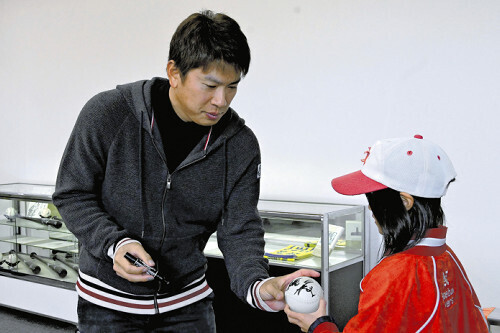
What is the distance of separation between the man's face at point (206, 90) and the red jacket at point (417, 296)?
0.74 metres

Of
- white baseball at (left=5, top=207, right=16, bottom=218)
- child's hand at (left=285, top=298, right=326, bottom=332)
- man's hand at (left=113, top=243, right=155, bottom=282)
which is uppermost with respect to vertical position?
man's hand at (left=113, top=243, right=155, bottom=282)

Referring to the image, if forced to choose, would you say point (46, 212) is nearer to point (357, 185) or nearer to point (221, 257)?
point (221, 257)

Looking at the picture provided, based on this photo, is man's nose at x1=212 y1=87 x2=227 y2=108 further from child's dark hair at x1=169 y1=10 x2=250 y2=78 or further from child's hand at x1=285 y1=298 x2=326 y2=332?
child's hand at x1=285 y1=298 x2=326 y2=332

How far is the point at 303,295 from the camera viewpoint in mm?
1650

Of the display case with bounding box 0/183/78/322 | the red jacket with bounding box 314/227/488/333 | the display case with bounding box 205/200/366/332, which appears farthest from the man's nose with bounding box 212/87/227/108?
the display case with bounding box 0/183/78/322

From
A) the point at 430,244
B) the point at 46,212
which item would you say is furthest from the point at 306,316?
the point at 46,212

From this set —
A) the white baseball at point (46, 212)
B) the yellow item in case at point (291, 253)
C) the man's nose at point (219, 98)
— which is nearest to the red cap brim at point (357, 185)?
the man's nose at point (219, 98)

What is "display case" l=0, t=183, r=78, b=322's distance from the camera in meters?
4.30

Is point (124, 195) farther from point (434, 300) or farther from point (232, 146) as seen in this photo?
point (434, 300)

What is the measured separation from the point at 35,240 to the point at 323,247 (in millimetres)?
2845

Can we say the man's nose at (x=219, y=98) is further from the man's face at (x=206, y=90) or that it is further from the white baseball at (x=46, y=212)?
the white baseball at (x=46, y=212)

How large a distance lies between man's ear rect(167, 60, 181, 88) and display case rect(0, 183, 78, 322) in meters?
2.76

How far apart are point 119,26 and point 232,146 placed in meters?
3.26

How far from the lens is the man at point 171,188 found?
5.50 ft
